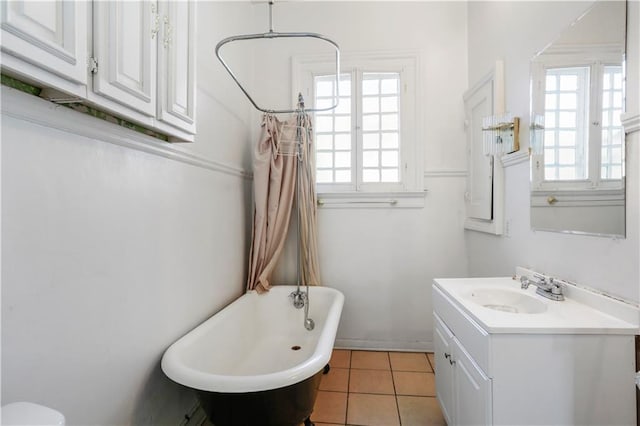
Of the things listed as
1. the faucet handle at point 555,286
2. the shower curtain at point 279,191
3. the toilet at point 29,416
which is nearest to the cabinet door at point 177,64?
the toilet at point 29,416

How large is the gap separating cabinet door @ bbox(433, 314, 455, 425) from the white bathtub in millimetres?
567

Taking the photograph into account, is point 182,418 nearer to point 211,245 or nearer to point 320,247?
point 211,245

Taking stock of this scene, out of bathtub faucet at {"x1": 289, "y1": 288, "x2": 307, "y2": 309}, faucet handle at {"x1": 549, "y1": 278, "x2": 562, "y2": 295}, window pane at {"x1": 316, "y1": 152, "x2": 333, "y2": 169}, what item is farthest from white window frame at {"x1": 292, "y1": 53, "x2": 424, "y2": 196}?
faucet handle at {"x1": 549, "y1": 278, "x2": 562, "y2": 295}

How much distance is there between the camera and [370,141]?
8.53 ft

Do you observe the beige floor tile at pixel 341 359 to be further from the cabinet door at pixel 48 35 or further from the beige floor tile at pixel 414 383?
the cabinet door at pixel 48 35

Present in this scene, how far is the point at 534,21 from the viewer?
5.30 feet

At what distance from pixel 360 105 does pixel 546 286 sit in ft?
6.25

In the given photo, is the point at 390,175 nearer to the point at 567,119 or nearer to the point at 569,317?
the point at 567,119

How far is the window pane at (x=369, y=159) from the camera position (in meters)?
2.59

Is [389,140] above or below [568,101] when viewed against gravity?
above

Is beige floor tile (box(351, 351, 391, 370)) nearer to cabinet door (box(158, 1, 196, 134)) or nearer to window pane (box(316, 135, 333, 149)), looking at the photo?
window pane (box(316, 135, 333, 149))

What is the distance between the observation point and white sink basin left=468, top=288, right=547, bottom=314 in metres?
1.41

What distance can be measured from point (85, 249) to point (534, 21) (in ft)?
7.70

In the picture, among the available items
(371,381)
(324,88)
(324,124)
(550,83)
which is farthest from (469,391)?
(324,88)
